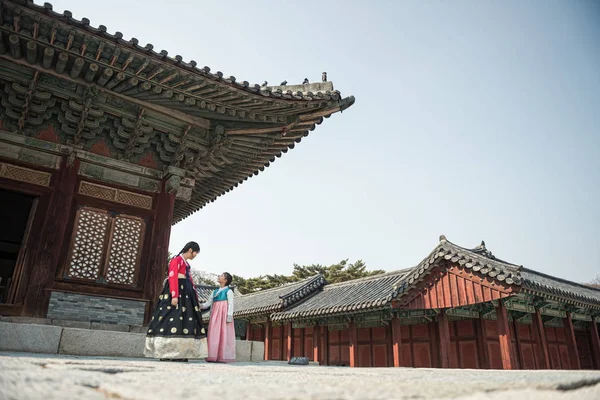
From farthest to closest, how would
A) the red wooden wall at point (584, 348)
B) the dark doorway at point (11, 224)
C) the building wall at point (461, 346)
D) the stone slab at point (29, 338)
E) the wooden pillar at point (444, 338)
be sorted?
the red wooden wall at point (584, 348), the building wall at point (461, 346), the wooden pillar at point (444, 338), the dark doorway at point (11, 224), the stone slab at point (29, 338)

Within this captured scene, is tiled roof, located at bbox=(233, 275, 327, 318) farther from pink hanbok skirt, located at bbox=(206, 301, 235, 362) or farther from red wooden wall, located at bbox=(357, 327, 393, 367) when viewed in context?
pink hanbok skirt, located at bbox=(206, 301, 235, 362)

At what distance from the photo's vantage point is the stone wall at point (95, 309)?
18.9 feet

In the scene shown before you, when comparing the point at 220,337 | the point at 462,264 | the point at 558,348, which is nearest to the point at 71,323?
the point at 220,337

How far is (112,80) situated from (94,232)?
2485mm

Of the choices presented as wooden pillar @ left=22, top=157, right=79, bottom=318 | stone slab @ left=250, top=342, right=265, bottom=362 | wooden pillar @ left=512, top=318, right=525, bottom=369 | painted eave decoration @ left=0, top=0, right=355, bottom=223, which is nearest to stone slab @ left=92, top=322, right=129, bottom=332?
wooden pillar @ left=22, top=157, right=79, bottom=318

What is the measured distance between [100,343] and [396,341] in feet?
33.4

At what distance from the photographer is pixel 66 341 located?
15.6ft

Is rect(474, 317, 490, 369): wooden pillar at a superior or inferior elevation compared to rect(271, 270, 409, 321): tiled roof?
inferior

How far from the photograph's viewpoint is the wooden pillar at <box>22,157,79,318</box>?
559cm

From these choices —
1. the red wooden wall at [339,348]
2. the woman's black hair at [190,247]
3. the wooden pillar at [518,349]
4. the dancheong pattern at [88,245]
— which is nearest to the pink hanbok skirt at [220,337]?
the woman's black hair at [190,247]

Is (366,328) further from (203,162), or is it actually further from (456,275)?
(203,162)

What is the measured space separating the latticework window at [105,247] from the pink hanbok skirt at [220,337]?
1839mm

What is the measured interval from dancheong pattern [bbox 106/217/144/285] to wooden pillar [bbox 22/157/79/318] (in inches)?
29.7

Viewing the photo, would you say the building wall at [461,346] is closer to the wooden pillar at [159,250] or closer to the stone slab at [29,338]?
the wooden pillar at [159,250]
